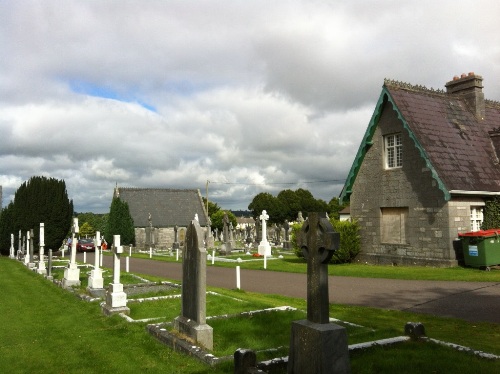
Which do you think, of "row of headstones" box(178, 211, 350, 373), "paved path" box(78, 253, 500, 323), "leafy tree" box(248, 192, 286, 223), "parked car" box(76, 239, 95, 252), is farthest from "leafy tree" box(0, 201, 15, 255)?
"leafy tree" box(248, 192, 286, 223)

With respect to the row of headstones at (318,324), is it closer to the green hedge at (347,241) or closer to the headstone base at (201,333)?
the headstone base at (201,333)

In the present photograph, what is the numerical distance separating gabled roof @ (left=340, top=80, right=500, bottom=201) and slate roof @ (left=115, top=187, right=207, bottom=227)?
32.5m

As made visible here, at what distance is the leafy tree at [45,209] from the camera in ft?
111

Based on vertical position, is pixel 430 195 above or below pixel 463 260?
above

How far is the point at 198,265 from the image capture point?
297 inches

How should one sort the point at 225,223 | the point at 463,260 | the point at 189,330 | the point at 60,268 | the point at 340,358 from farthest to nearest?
the point at 225,223 < the point at 60,268 < the point at 463,260 < the point at 189,330 < the point at 340,358

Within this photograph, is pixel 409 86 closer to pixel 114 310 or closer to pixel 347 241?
pixel 347 241

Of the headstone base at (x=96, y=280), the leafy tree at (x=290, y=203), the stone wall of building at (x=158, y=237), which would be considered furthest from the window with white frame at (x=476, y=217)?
the leafy tree at (x=290, y=203)

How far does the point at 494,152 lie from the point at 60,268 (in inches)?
889

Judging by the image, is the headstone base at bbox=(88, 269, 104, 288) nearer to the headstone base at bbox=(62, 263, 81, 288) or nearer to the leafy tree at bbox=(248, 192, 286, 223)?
the headstone base at bbox=(62, 263, 81, 288)

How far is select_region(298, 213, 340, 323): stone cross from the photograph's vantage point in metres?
5.08

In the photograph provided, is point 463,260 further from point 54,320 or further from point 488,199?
point 54,320

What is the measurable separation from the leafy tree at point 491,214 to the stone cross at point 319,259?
16.7 m

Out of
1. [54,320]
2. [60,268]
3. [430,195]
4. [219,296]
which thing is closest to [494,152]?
[430,195]
